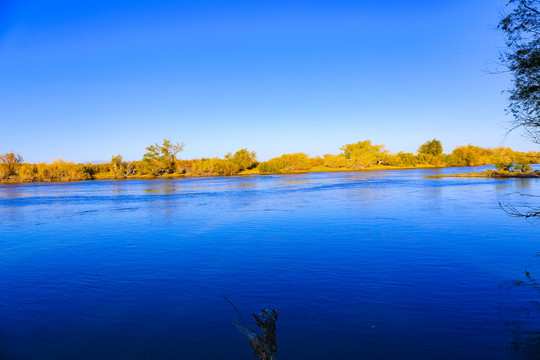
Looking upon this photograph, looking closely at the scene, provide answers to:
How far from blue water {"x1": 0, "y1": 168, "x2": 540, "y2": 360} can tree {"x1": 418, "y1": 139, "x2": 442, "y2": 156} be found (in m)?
95.6

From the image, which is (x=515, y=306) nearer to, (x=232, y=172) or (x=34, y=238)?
(x=34, y=238)

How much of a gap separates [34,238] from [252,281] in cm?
1140

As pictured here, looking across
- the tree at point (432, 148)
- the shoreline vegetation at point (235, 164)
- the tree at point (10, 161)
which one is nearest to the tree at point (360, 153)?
the shoreline vegetation at point (235, 164)

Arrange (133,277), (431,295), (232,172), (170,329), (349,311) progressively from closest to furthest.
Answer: (170,329) → (349,311) → (431,295) → (133,277) → (232,172)

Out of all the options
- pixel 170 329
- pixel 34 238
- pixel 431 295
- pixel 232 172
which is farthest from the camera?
pixel 232 172

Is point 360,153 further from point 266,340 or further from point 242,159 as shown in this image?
point 266,340

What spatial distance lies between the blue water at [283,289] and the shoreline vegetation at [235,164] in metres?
67.2

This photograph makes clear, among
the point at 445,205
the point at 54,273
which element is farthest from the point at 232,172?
the point at 54,273

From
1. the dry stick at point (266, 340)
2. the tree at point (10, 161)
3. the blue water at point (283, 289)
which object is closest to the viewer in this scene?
the dry stick at point (266, 340)

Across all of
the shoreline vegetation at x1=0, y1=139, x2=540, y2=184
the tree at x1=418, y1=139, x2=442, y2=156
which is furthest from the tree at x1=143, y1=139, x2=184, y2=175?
the tree at x1=418, y1=139, x2=442, y2=156

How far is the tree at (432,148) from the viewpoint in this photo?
105000mm

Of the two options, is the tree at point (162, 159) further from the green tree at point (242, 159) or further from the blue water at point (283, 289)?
the blue water at point (283, 289)

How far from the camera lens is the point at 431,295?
7.73m

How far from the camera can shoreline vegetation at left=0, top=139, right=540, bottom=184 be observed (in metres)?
75.8
